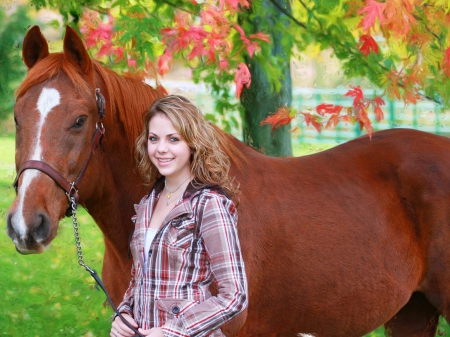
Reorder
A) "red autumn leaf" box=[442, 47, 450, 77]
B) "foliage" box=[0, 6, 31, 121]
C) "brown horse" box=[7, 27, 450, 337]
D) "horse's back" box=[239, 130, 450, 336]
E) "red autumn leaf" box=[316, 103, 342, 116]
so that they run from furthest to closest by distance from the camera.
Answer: "foliage" box=[0, 6, 31, 121] → "red autumn leaf" box=[316, 103, 342, 116] → "red autumn leaf" box=[442, 47, 450, 77] → "horse's back" box=[239, 130, 450, 336] → "brown horse" box=[7, 27, 450, 337]

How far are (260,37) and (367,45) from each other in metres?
0.73

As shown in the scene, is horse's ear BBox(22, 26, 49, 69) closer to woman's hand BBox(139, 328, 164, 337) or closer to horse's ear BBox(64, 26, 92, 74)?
horse's ear BBox(64, 26, 92, 74)

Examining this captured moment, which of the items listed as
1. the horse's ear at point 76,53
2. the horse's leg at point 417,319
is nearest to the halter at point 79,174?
the horse's ear at point 76,53

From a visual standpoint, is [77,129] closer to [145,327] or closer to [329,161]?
[145,327]

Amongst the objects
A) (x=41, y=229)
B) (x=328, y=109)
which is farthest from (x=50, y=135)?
(x=328, y=109)

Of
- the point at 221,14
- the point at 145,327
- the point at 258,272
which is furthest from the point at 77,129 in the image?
the point at 221,14

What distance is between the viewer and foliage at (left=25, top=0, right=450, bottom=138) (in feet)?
11.7

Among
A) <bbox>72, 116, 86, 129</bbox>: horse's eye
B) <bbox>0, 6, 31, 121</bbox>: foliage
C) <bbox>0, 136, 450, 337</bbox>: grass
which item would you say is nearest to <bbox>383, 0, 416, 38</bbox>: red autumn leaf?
<bbox>72, 116, 86, 129</bbox>: horse's eye

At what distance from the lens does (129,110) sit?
295cm

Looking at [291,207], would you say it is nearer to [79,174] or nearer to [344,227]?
→ [344,227]

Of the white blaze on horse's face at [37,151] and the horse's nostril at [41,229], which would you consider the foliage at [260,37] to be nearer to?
the white blaze on horse's face at [37,151]

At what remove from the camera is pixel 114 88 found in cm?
289

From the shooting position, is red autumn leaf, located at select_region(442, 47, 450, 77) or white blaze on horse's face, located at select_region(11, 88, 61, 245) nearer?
white blaze on horse's face, located at select_region(11, 88, 61, 245)

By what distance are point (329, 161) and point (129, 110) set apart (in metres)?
1.37
